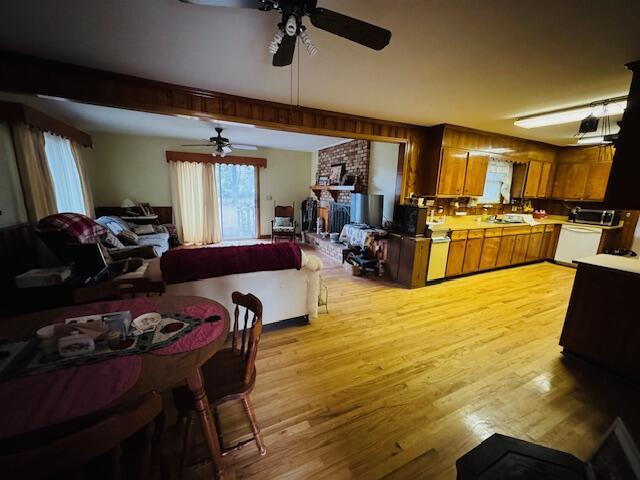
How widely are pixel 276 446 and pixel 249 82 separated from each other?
298cm

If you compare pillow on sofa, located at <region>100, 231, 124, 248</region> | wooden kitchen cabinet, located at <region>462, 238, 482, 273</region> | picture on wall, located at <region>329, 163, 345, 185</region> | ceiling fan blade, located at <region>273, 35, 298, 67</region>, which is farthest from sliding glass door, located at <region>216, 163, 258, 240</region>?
ceiling fan blade, located at <region>273, 35, 298, 67</region>

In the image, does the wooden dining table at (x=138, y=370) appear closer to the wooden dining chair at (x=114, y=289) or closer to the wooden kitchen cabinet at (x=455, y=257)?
the wooden dining chair at (x=114, y=289)

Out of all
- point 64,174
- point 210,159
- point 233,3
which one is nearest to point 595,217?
point 233,3

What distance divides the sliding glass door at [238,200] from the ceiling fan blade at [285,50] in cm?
517

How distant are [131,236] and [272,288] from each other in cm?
311

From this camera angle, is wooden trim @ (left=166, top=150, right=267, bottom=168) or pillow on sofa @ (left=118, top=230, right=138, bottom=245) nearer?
pillow on sofa @ (left=118, top=230, right=138, bottom=245)

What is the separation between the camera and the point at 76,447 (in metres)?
0.65

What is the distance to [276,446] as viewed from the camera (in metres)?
1.50

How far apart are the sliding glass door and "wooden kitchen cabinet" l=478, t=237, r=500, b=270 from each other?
5.30 metres

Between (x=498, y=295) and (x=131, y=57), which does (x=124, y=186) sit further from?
(x=498, y=295)

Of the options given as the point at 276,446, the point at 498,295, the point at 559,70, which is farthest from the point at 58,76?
the point at 498,295

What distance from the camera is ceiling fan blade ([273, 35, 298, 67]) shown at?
4.67 feet

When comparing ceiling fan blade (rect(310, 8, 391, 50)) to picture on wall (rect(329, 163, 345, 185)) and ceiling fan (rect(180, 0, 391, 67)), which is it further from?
picture on wall (rect(329, 163, 345, 185))

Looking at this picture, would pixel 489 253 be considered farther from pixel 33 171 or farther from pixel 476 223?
pixel 33 171
